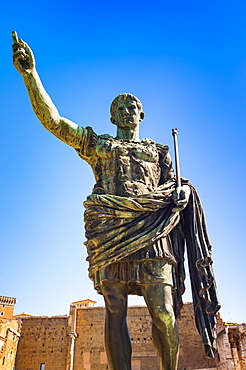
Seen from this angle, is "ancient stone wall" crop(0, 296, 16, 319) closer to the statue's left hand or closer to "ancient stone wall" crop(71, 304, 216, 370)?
"ancient stone wall" crop(71, 304, 216, 370)

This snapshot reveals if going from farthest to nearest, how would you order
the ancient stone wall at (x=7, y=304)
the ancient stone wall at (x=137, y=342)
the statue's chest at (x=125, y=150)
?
1. the ancient stone wall at (x=7, y=304)
2. the ancient stone wall at (x=137, y=342)
3. the statue's chest at (x=125, y=150)

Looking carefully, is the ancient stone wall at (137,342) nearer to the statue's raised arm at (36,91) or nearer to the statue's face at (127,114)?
the statue's face at (127,114)

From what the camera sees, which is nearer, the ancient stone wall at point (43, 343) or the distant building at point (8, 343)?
the distant building at point (8, 343)

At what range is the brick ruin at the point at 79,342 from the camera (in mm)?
27859

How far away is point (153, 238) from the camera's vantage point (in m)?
3.16

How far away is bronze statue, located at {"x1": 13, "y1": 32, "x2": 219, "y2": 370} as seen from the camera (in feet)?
9.85

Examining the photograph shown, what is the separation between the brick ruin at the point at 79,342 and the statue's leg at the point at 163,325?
26235 mm

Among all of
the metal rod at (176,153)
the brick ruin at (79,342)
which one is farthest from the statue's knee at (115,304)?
the brick ruin at (79,342)

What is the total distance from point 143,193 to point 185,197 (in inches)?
14.5

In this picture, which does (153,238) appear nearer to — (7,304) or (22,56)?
(22,56)

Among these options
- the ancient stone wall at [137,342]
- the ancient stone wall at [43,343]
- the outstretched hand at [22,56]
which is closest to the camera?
the outstretched hand at [22,56]

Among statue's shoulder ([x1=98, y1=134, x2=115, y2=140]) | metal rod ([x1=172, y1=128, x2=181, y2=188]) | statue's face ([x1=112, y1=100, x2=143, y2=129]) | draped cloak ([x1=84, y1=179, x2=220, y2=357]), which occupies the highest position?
statue's face ([x1=112, y1=100, x2=143, y2=129])

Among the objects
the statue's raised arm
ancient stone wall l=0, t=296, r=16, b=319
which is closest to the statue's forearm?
the statue's raised arm

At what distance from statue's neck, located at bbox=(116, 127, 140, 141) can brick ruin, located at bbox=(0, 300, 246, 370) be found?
86.0 feet
